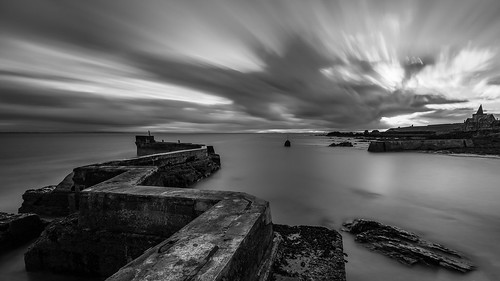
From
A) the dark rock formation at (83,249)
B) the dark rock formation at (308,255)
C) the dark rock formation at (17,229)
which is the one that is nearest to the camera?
the dark rock formation at (308,255)

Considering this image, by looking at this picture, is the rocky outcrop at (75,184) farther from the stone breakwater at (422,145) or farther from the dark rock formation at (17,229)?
the stone breakwater at (422,145)

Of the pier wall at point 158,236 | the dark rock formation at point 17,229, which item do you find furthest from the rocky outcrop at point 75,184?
the pier wall at point 158,236

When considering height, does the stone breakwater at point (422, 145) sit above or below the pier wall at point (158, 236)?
below

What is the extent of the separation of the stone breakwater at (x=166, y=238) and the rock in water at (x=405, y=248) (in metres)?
1.58

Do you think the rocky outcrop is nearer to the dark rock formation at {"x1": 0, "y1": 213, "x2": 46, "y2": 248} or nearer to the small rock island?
the dark rock formation at {"x1": 0, "y1": 213, "x2": 46, "y2": 248}

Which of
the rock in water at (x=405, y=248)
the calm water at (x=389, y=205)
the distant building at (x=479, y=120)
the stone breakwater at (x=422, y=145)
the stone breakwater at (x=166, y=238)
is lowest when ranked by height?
the calm water at (x=389, y=205)

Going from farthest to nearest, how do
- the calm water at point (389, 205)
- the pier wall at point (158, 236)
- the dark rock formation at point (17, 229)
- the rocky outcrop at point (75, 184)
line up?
the rocky outcrop at point (75, 184) → the dark rock formation at point (17, 229) → the calm water at point (389, 205) → the pier wall at point (158, 236)

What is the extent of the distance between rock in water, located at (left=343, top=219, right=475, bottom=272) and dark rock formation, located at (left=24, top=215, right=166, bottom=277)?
13.5ft

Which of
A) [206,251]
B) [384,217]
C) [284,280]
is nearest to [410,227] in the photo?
[384,217]

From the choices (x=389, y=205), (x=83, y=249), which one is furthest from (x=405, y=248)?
(x=83, y=249)

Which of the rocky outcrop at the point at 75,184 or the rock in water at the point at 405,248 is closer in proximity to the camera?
the rock in water at the point at 405,248

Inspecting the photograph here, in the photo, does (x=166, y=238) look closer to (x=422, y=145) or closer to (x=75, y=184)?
(x=75, y=184)

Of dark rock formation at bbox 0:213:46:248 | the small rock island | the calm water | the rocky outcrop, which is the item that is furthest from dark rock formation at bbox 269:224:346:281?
dark rock formation at bbox 0:213:46:248

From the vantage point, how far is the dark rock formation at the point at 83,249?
10.8ft
